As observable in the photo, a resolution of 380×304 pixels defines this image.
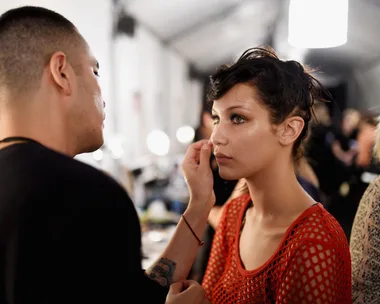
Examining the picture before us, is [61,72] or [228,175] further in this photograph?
[228,175]

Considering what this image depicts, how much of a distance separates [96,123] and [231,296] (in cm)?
58

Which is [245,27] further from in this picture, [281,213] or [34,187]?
[34,187]

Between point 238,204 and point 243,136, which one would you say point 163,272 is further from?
point 243,136

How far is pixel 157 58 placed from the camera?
5.65 metres

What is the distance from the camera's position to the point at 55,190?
699mm

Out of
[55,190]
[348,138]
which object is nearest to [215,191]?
[55,190]

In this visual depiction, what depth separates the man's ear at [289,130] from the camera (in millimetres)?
1140

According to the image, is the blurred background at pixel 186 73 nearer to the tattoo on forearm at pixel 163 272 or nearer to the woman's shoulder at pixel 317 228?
the woman's shoulder at pixel 317 228

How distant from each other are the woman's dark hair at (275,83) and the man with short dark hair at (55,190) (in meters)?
0.40

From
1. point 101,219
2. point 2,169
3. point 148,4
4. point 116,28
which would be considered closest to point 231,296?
Result: point 101,219

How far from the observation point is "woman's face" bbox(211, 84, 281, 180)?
1.13 metres

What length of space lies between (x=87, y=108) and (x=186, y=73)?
631cm

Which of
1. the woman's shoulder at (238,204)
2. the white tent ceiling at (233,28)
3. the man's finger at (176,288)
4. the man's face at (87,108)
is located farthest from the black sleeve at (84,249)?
the white tent ceiling at (233,28)

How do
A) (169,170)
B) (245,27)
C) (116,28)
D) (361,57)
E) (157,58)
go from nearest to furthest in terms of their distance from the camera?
(116,28), (169,170), (157,58), (245,27), (361,57)
